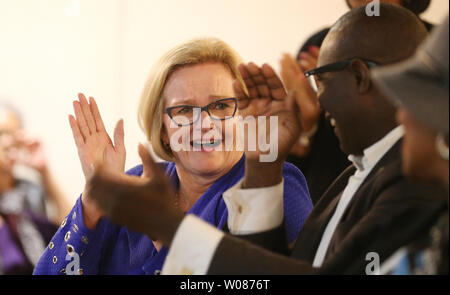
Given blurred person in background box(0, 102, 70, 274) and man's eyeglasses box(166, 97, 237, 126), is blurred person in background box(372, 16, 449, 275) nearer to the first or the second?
man's eyeglasses box(166, 97, 237, 126)

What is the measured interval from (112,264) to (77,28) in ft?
7.56

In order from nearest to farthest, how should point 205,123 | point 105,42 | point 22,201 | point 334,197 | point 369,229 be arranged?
1. point 369,229
2. point 334,197
3. point 205,123
4. point 22,201
5. point 105,42

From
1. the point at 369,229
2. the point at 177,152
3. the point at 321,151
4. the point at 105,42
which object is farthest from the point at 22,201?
the point at 369,229

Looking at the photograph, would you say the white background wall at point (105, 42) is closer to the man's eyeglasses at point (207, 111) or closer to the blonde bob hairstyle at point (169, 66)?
the blonde bob hairstyle at point (169, 66)

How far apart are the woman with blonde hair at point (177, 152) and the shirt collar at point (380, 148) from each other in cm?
53

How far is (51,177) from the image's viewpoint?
337 cm

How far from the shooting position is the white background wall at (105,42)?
382 cm

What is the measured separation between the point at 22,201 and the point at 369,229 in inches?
79.8

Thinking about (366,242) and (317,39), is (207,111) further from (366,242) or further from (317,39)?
(366,242)

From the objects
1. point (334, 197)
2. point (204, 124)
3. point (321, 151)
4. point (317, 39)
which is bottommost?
point (321, 151)

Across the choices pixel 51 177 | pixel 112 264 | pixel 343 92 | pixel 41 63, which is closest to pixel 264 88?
pixel 343 92

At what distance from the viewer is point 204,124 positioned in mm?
2031

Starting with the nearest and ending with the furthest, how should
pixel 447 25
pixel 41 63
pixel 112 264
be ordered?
pixel 447 25, pixel 112 264, pixel 41 63
